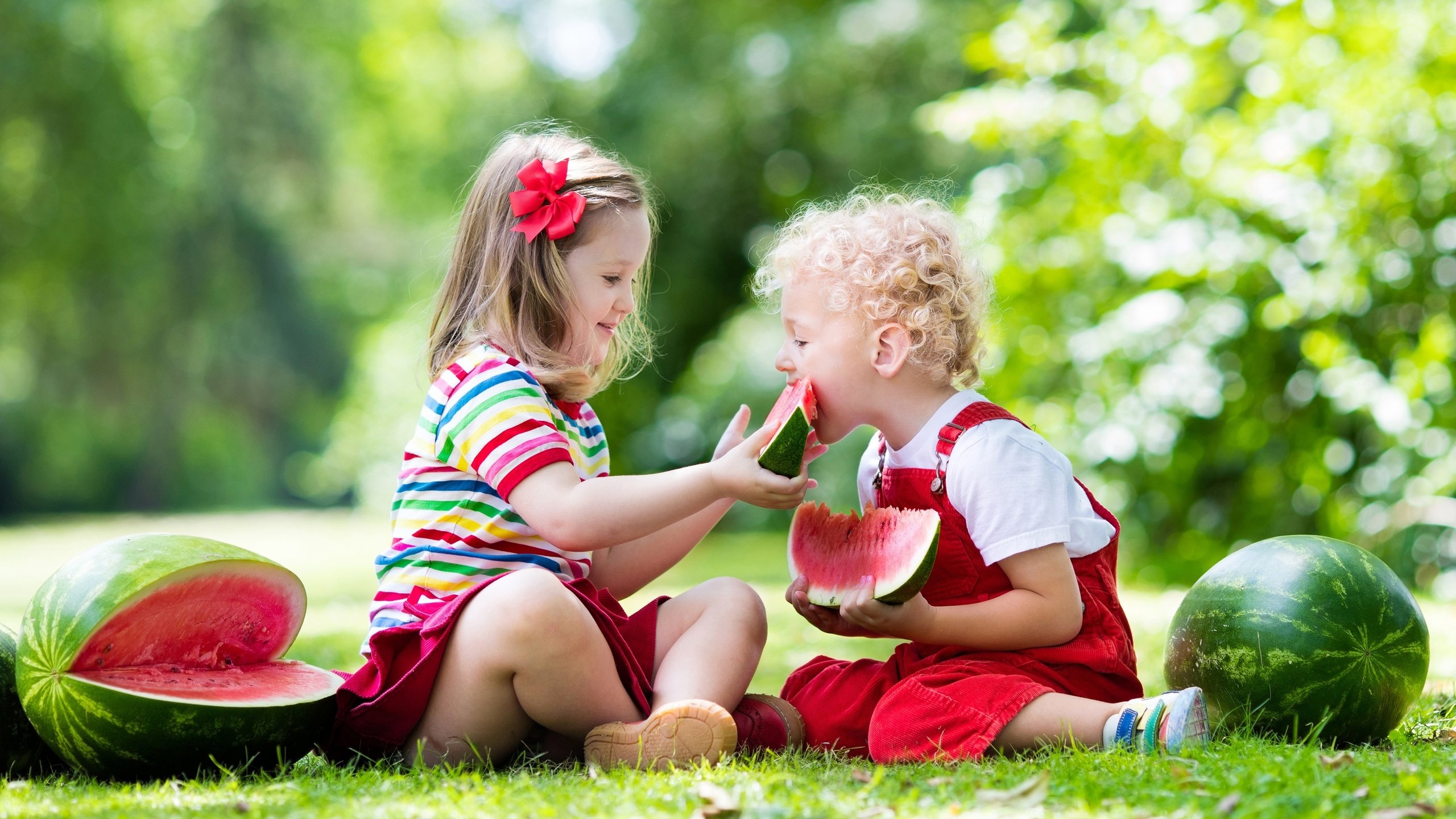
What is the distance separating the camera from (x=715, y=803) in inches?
94.0

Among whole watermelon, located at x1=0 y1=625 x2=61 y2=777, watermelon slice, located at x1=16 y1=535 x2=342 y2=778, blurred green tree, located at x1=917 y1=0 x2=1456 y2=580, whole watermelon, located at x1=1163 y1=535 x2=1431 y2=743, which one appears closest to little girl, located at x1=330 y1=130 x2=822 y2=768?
watermelon slice, located at x1=16 y1=535 x2=342 y2=778

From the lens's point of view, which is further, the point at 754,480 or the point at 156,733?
the point at 754,480

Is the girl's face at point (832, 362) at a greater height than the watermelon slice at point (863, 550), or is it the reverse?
the girl's face at point (832, 362)

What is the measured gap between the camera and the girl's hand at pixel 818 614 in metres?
3.32

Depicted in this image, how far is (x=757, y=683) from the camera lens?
4.70 meters

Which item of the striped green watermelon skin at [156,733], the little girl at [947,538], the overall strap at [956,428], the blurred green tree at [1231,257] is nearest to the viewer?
the striped green watermelon skin at [156,733]

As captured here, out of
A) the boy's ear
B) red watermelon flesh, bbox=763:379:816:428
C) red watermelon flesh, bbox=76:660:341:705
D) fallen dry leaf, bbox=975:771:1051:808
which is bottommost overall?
fallen dry leaf, bbox=975:771:1051:808

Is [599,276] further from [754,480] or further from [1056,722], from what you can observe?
[1056,722]

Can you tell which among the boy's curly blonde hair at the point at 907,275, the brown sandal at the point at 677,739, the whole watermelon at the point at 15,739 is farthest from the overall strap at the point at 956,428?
the whole watermelon at the point at 15,739

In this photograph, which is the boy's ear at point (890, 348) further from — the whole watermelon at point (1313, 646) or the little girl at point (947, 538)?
the whole watermelon at point (1313, 646)

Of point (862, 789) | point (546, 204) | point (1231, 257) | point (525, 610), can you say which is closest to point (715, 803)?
point (862, 789)

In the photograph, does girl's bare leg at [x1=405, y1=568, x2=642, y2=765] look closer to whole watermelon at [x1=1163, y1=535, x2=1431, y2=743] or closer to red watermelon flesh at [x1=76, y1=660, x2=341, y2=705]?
red watermelon flesh at [x1=76, y1=660, x2=341, y2=705]

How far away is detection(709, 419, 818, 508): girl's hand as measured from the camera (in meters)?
3.09

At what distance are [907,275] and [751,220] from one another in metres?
13.2
